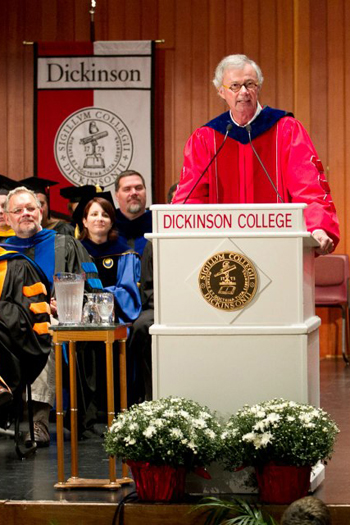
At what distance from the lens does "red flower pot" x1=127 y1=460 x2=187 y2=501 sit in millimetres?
3344

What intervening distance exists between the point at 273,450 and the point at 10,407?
2163 mm

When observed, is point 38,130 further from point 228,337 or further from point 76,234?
point 228,337

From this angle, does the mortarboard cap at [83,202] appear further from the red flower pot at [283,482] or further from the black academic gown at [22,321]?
the red flower pot at [283,482]

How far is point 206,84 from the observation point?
31.5 ft

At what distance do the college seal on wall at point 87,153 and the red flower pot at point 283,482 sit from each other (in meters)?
6.43

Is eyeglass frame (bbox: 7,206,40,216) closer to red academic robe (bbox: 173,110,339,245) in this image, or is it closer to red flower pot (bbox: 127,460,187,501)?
red academic robe (bbox: 173,110,339,245)

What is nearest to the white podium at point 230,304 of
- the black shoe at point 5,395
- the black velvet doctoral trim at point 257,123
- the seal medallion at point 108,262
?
the black velvet doctoral trim at point 257,123

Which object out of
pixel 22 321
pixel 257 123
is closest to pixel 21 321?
pixel 22 321

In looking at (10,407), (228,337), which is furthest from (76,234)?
(228,337)

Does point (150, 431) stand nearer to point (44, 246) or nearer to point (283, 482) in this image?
Answer: point (283, 482)

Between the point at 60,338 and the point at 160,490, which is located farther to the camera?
the point at 60,338

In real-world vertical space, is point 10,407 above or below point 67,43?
below

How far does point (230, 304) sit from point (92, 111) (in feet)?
20.9

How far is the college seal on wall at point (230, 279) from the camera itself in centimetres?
343
